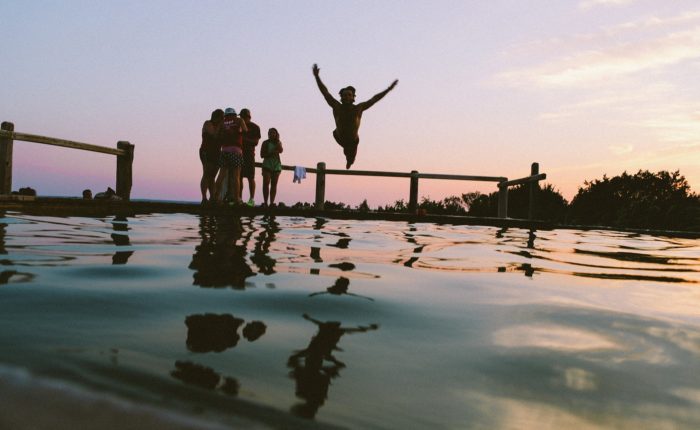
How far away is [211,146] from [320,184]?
4.83 meters

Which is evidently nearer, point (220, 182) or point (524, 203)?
point (220, 182)

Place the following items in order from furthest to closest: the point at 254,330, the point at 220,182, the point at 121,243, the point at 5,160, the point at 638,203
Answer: the point at 638,203 → the point at 220,182 → the point at 5,160 → the point at 121,243 → the point at 254,330

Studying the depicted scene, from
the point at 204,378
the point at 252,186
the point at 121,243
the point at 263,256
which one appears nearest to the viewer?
the point at 204,378

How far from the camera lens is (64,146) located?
968 cm

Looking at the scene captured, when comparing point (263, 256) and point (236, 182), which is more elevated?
point (236, 182)

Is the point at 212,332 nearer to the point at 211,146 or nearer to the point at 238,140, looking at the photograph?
the point at 238,140

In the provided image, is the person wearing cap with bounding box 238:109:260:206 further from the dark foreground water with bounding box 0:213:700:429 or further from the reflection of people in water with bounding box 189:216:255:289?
the dark foreground water with bounding box 0:213:700:429

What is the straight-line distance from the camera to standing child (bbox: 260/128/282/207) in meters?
11.1

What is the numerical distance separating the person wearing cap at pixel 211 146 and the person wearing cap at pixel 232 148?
0.98ft

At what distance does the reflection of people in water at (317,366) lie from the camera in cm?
116

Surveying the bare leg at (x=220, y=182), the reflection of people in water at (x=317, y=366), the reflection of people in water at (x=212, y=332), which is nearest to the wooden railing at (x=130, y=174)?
the bare leg at (x=220, y=182)

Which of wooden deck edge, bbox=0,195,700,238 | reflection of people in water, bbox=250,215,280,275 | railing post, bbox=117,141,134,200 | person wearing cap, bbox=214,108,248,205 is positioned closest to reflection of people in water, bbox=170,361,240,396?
reflection of people in water, bbox=250,215,280,275

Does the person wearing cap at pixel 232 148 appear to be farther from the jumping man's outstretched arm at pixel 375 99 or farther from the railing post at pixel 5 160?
the railing post at pixel 5 160

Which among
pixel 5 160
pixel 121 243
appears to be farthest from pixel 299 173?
pixel 121 243
